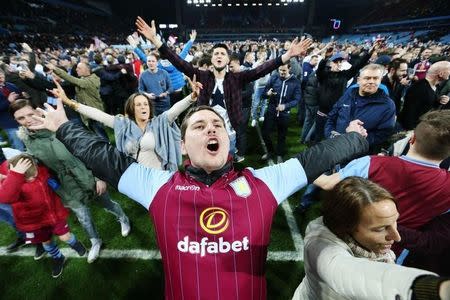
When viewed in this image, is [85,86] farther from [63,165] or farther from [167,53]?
[63,165]

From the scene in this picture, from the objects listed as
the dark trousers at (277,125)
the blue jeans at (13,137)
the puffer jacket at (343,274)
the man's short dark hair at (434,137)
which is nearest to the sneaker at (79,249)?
the puffer jacket at (343,274)

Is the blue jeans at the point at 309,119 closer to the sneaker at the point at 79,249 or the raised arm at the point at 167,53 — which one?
the raised arm at the point at 167,53

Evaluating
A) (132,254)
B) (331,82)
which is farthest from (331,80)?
(132,254)

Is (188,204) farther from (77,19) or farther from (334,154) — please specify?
(77,19)

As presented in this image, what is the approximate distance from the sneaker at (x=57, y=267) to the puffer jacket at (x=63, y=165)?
785 mm

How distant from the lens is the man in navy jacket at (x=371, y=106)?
346cm

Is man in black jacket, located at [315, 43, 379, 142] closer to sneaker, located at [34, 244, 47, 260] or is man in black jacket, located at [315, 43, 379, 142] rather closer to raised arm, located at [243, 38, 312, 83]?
raised arm, located at [243, 38, 312, 83]

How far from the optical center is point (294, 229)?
4.07 m

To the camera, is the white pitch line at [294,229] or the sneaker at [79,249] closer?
the sneaker at [79,249]

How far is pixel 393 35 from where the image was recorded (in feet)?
121

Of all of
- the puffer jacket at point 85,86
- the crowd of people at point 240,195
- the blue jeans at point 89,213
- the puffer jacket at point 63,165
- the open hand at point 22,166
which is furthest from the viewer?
the puffer jacket at point 85,86

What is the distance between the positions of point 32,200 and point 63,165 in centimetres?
45

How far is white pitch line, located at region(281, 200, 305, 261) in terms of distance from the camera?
3.70 m

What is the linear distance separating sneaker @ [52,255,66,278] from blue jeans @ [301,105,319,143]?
17.7ft
